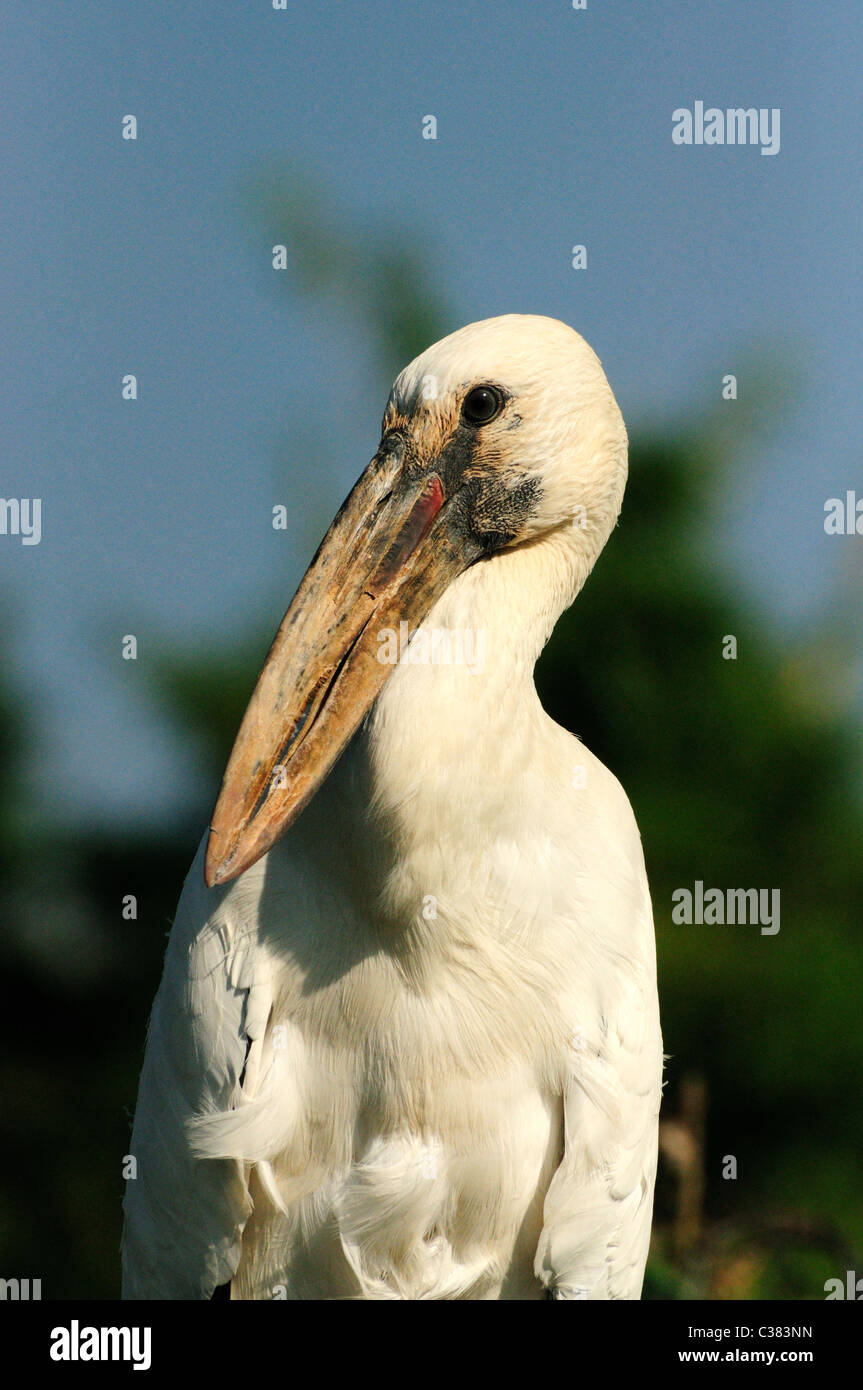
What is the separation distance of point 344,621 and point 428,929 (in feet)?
1.70

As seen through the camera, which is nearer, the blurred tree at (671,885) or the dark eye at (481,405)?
the dark eye at (481,405)

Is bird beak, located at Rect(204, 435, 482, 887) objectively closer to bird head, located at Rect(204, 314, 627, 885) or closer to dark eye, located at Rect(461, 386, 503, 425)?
bird head, located at Rect(204, 314, 627, 885)

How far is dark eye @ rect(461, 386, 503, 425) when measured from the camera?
2014 mm

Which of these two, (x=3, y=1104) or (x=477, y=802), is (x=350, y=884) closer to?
(x=477, y=802)

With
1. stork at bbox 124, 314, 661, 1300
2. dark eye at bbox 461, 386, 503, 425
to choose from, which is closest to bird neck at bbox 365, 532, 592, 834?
stork at bbox 124, 314, 661, 1300

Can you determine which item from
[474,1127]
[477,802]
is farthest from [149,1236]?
[477,802]

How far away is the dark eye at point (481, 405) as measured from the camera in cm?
201

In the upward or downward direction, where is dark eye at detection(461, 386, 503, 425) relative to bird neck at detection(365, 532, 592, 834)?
A: upward

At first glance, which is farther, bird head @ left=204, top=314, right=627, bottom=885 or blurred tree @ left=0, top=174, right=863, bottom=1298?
blurred tree @ left=0, top=174, right=863, bottom=1298

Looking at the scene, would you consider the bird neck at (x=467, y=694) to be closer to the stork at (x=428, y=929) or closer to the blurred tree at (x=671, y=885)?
the stork at (x=428, y=929)

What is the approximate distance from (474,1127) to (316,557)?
3.30 ft

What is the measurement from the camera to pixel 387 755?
197 cm

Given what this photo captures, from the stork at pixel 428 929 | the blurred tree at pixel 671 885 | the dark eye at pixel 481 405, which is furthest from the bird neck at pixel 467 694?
the blurred tree at pixel 671 885

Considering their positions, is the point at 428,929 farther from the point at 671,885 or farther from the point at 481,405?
the point at 671,885
